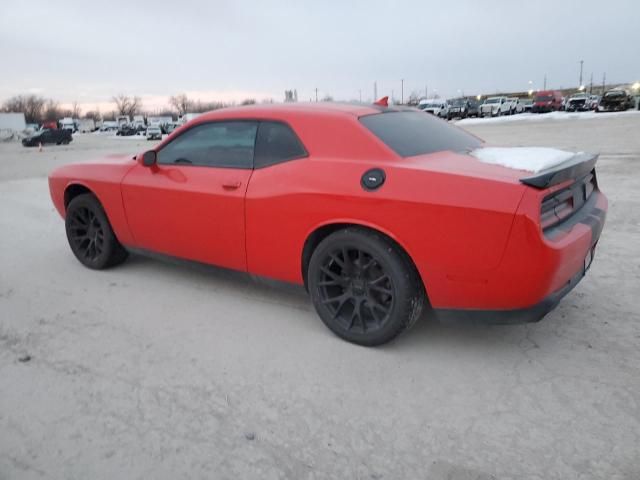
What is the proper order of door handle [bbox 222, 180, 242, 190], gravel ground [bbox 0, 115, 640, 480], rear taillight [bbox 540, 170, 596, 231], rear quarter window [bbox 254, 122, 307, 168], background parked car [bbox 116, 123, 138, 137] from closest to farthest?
gravel ground [bbox 0, 115, 640, 480]
rear taillight [bbox 540, 170, 596, 231]
rear quarter window [bbox 254, 122, 307, 168]
door handle [bbox 222, 180, 242, 190]
background parked car [bbox 116, 123, 138, 137]

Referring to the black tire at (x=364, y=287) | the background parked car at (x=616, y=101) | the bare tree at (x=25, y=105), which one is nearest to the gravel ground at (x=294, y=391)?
the black tire at (x=364, y=287)

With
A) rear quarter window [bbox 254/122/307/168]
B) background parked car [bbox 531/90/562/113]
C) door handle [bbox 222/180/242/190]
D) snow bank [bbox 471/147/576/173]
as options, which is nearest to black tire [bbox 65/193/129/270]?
door handle [bbox 222/180/242/190]

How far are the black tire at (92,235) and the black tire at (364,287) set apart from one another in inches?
89.1

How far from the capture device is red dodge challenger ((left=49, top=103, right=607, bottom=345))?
2562 millimetres

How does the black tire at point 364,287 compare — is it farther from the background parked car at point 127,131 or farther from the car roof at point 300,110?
the background parked car at point 127,131

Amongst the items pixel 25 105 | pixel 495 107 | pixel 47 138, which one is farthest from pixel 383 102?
pixel 25 105

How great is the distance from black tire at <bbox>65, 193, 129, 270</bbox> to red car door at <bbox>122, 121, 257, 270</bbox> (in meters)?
0.42

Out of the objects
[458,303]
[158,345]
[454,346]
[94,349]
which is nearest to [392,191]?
[458,303]

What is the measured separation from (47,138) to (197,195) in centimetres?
3409

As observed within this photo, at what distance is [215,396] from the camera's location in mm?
2617

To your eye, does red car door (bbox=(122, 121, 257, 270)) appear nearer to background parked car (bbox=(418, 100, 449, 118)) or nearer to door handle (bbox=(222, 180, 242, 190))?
door handle (bbox=(222, 180, 242, 190))

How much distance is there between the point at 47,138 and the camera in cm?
3253

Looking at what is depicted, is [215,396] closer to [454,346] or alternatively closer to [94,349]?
[94,349]

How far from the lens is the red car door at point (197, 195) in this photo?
11.5 feet
